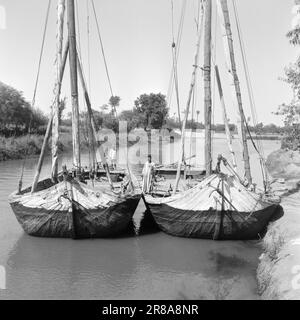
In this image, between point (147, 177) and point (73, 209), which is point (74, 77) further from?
point (147, 177)

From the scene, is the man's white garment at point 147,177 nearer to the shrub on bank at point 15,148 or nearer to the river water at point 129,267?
the river water at point 129,267

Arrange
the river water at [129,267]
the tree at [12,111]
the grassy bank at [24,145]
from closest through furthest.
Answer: the river water at [129,267] → the grassy bank at [24,145] → the tree at [12,111]

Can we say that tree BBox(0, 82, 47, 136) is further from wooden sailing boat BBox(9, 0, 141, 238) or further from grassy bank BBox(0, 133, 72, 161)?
wooden sailing boat BBox(9, 0, 141, 238)

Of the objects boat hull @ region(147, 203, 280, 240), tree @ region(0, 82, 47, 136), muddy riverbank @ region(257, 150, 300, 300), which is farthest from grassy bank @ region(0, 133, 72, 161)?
muddy riverbank @ region(257, 150, 300, 300)

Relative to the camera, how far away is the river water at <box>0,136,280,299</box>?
885 centimetres

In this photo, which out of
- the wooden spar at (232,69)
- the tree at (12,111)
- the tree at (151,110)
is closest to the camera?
the wooden spar at (232,69)

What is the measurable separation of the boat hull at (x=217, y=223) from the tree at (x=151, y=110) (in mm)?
50883

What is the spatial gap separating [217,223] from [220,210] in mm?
455

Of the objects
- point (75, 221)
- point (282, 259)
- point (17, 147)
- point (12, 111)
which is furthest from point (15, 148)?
point (282, 259)

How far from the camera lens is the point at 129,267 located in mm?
10461

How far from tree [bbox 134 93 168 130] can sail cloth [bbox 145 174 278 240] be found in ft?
168

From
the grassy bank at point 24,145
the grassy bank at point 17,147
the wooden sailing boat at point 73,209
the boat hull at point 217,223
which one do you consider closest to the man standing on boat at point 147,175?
the wooden sailing boat at point 73,209

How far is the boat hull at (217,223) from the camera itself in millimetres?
11746

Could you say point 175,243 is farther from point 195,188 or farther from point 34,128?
point 34,128
